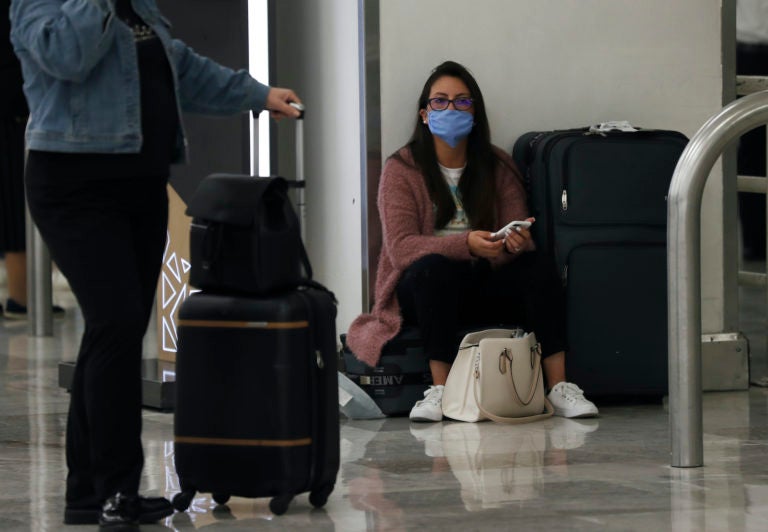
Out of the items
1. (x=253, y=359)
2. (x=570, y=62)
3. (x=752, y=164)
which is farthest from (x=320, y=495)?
(x=752, y=164)

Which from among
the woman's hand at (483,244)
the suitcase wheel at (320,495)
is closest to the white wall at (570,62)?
the woman's hand at (483,244)

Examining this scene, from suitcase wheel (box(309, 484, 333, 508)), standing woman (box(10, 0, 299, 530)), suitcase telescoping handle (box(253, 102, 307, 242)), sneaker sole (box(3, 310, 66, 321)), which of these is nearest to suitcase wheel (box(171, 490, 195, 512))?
standing woman (box(10, 0, 299, 530))

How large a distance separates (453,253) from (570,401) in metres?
0.57

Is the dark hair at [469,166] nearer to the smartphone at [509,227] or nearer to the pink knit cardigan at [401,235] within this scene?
the pink knit cardigan at [401,235]

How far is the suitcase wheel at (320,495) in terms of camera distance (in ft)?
10.6

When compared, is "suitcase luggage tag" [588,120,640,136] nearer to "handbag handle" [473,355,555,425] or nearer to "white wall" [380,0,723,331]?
"white wall" [380,0,723,331]

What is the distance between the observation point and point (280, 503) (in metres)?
3.18

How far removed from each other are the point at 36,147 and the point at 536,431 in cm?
188

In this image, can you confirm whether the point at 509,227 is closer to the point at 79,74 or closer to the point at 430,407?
the point at 430,407

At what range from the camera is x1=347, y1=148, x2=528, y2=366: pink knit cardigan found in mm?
4578

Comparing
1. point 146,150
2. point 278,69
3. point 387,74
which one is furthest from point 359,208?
point 146,150

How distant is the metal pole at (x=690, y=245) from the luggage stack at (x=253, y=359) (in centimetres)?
88

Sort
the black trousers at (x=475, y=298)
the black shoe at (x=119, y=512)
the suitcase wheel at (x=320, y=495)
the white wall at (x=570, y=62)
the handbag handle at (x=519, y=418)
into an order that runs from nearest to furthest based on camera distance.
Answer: the black shoe at (x=119, y=512)
the suitcase wheel at (x=320, y=495)
the handbag handle at (x=519, y=418)
the black trousers at (x=475, y=298)
the white wall at (x=570, y=62)

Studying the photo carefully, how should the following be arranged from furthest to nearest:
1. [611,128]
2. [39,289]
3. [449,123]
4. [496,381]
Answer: [39,289], [611,128], [449,123], [496,381]
